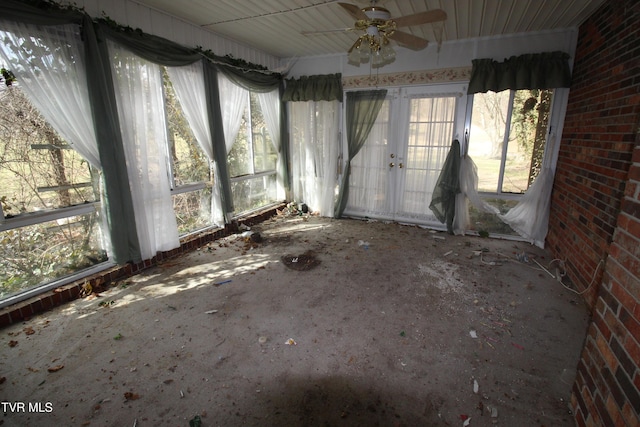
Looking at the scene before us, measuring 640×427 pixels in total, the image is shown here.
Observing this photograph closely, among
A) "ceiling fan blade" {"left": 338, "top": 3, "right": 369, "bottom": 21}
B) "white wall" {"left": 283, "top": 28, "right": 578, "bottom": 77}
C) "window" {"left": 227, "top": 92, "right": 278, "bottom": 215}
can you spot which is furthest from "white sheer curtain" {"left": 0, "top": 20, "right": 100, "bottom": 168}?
"white wall" {"left": 283, "top": 28, "right": 578, "bottom": 77}

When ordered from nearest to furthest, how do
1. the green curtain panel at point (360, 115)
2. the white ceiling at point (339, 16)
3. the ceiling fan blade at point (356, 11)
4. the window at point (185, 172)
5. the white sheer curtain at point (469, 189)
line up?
the ceiling fan blade at point (356, 11) < the white ceiling at point (339, 16) < the window at point (185, 172) < the white sheer curtain at point (469, 189) < the green curtain panel at point (360, 115)

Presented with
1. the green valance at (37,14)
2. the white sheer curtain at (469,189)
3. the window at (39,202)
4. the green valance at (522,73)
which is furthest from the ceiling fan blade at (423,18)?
the window at (39,202)

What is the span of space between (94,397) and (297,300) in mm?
1485

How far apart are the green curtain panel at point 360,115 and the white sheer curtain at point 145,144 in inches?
105

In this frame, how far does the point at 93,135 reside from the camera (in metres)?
2.65

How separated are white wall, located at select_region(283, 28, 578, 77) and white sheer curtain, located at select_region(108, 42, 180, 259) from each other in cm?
270

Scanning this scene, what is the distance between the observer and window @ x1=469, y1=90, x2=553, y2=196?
3.82 m

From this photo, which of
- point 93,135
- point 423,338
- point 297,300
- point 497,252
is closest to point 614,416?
point 423,338

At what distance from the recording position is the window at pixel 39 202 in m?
2.34

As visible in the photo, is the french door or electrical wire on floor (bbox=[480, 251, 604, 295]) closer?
electrical wire on floor (bbox=[480, 251, 604, 295])

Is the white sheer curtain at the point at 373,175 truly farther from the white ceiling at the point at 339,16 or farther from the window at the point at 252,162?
the window at the point at 252,162

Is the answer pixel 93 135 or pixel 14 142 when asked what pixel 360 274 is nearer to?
pixel 93 135

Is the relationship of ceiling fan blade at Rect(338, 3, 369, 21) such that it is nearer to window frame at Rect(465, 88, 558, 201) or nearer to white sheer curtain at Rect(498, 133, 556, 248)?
window frame at Rect(465, 88, 558, 201)

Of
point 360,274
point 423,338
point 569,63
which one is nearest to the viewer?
point 423,338
